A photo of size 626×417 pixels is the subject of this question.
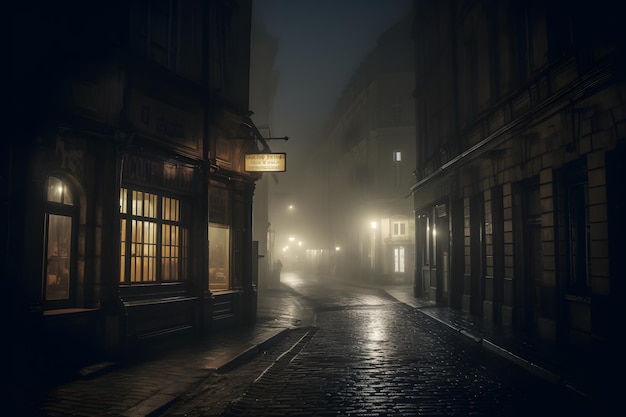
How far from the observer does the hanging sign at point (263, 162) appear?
14.5 metres

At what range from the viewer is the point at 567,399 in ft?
23.7

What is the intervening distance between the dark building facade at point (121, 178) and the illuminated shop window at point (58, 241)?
24mm

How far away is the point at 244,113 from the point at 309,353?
7089mm

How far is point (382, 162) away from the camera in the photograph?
37.6m

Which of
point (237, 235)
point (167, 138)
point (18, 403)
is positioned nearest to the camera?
point (18, 403)

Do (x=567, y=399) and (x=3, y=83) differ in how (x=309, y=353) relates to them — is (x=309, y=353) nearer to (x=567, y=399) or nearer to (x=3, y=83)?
(x=567, y=399)

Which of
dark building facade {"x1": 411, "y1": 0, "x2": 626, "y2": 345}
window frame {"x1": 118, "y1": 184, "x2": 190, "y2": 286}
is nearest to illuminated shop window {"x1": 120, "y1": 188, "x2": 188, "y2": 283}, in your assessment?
window frame {"x1": 118, "y1": 184, "x2": 190, "y2": 286}

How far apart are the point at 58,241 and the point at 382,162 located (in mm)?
30063

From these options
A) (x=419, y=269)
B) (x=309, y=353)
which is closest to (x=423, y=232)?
(x=419, y=269)

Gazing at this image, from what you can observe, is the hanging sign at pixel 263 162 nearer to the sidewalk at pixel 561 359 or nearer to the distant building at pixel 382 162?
the sidewalk at pixel 561 359

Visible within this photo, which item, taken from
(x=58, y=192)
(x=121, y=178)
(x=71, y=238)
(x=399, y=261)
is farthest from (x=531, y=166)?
(x=399, y=261)

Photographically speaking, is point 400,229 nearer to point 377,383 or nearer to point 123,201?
point 123,201

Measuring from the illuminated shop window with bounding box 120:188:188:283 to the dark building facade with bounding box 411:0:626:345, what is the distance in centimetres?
830

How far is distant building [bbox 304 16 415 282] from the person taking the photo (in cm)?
3681
